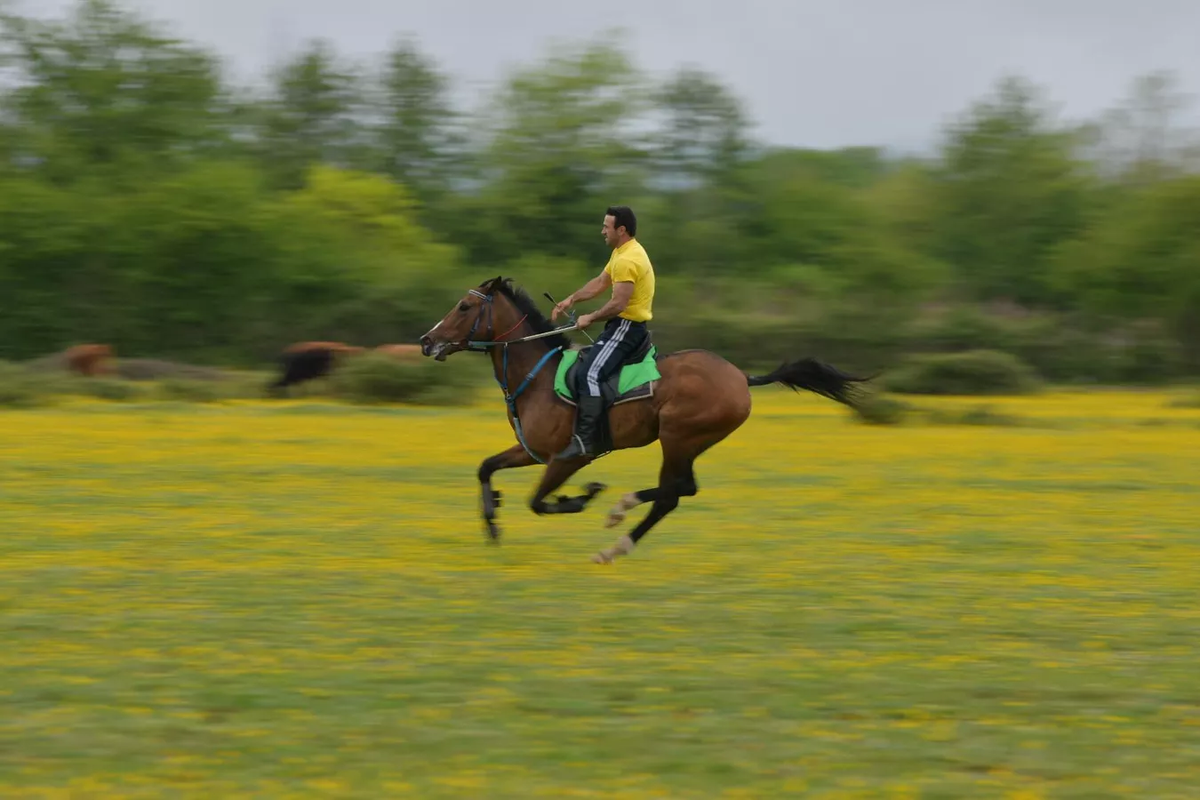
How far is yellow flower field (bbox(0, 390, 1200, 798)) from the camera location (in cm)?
556

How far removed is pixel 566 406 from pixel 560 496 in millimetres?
663

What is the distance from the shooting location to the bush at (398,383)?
30328 millimetres

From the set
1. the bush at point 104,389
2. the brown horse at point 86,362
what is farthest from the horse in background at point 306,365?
the brown horse at point 86,362

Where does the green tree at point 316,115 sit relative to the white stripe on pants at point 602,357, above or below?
above

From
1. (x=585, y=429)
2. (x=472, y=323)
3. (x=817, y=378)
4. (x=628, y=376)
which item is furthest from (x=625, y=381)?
(x=817, y=378)

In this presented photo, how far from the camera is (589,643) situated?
765 cm

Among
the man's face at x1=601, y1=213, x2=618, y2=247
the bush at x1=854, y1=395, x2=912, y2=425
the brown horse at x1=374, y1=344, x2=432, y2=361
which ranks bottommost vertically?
the bush at x1=854, y1=395, x2=912, y2=425

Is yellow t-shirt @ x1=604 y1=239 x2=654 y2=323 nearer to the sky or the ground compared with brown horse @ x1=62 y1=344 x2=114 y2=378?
nearer to the ground

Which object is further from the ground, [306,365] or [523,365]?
[306,365]

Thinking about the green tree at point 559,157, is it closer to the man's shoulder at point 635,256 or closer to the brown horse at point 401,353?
the brown horse at point 401,353

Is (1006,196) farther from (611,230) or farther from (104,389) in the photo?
(611,230)

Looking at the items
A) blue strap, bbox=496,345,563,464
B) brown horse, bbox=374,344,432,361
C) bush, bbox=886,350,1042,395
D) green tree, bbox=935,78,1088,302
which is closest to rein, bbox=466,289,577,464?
blue strap, bbox=496,345,563,464

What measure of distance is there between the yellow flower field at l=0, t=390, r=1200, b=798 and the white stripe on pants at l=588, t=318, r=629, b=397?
125 cm

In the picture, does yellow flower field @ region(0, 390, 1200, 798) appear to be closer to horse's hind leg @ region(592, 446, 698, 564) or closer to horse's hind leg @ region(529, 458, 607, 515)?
horse's hind leg @ region(592, 446, 698, 564)
